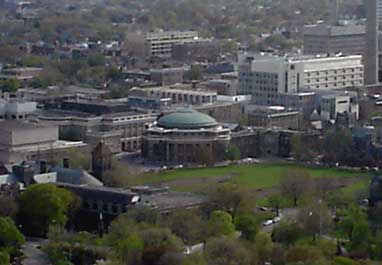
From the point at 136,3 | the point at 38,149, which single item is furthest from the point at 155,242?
the point at 136,3

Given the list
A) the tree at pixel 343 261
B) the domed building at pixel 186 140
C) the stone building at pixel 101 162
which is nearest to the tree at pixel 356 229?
the tree at pixel 343 261

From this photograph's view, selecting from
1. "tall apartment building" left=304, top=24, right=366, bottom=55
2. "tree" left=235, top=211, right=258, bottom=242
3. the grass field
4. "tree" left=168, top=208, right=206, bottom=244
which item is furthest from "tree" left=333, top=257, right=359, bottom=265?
"tall apartment building" left=304, top=24, right=366, bottom=55

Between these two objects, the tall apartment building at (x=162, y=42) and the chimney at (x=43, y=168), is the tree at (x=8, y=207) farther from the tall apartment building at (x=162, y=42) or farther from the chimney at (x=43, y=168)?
the tall apartment building at (x=162, y=42)

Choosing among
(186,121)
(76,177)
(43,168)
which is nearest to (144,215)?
(76,177)

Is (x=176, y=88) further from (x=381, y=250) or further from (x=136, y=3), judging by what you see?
(x=136, y=3)

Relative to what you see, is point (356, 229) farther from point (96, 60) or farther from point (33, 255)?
point (96, 60)

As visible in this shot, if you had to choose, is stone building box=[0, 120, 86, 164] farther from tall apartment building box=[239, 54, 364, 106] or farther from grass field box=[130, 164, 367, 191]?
tall apartment building box=[239, 54, 364, 106]
